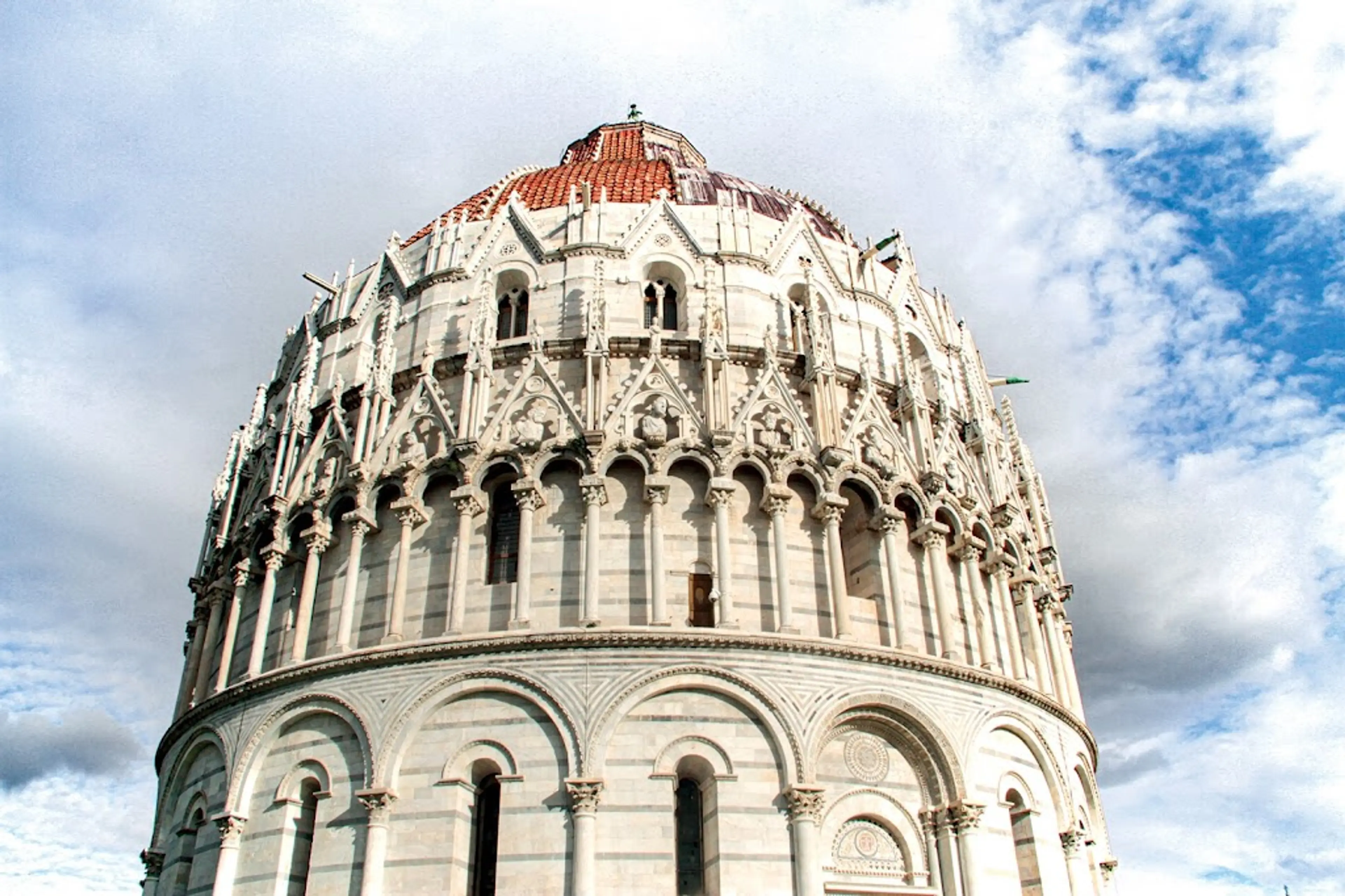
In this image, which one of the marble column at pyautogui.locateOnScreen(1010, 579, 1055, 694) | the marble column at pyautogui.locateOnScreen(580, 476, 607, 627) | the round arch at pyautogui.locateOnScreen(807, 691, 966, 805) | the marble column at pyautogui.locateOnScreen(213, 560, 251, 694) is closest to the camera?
the round arch at pyautogui.locateOnScreen(807, 691, 966, 805)

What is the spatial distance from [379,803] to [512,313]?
10800 millimetres

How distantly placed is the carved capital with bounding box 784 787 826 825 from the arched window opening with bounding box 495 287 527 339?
11222mm

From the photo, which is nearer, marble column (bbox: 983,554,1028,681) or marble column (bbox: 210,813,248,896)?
marble column (bbox: 210,813,248,896)

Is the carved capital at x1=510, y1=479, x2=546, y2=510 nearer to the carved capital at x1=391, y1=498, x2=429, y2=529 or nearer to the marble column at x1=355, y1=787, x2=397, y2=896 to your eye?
the carved capital at x1=391, y1=498, x2=429, y2=529

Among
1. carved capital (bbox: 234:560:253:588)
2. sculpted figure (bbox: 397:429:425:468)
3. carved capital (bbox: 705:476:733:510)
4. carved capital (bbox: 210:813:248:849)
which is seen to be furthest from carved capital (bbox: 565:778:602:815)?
carved capital (bbox: 234:560:253:588)

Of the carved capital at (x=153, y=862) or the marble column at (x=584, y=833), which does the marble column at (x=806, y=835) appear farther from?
the carved capital at (x=153, y=862)

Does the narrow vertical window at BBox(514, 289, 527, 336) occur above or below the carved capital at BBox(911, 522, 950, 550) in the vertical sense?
above

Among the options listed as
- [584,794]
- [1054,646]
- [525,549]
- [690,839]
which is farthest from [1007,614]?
[584,794]

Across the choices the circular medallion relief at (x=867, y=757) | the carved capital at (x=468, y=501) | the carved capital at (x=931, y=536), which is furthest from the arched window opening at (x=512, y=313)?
the circular medallion relief at (x=867, y=757)

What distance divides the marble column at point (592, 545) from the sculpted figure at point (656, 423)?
122 cm

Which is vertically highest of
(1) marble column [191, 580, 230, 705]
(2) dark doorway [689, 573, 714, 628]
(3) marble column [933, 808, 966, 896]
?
(1) marble column [191, 580, 230, 705]

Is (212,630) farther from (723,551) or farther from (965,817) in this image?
(965,817)

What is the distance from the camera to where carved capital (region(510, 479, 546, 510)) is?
20000 mm

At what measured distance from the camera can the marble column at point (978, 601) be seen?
20766mm
